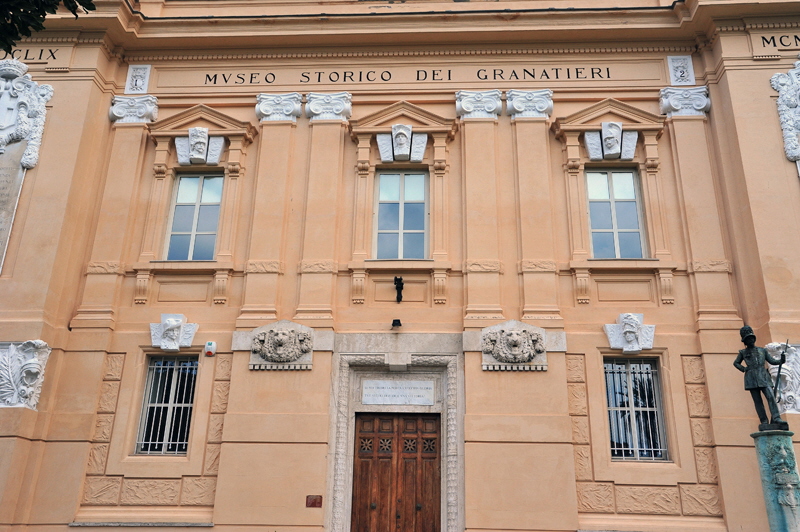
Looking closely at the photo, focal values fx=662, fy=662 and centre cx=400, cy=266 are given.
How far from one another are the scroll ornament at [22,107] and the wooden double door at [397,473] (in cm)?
820

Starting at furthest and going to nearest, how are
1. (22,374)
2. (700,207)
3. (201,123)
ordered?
(201,123) → (700,207) → (22,374)

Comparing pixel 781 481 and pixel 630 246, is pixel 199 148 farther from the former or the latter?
pixel 781 481

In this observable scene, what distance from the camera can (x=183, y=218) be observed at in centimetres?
1312

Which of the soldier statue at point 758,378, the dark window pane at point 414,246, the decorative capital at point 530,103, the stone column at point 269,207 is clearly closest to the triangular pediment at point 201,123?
the stone column at point 269,207

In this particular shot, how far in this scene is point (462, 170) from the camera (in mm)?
12938

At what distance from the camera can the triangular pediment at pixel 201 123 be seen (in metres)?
13.3

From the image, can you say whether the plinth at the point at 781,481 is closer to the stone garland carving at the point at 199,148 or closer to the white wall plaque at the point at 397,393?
the white wall plaque at the point at 397,393

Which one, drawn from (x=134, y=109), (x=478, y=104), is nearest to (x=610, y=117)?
(x=478, y=104)

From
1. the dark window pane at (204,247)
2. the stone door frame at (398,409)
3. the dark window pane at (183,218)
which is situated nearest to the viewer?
the stone door frame at (398,409)

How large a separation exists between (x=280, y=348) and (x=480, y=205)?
14.9 ft

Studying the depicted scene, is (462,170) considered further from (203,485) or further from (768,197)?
(203,485)

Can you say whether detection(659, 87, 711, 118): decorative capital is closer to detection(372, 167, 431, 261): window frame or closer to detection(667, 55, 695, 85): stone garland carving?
detection(667, 55, 695, 85): stone garland carving

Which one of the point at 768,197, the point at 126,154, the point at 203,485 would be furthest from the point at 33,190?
the point at 768,197

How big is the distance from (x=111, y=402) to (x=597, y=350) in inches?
338
